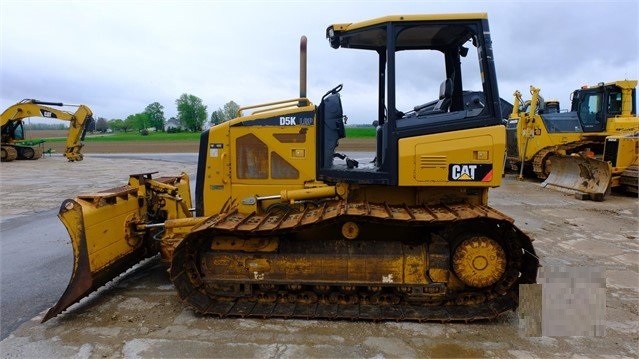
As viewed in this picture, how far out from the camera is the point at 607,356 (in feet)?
11.0

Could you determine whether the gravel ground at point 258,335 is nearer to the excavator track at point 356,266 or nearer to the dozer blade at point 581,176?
the excavator track at point 356,266

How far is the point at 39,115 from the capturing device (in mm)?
23297

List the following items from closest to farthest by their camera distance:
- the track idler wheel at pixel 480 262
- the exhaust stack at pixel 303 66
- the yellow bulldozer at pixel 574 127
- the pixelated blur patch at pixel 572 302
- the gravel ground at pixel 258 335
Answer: the gravel ground at pixel 258 335
the pixelated blur patch at pixel 572 302
the track idler wheel at pixel 480 262
the exhaust stack at pixel 303 66
the yellow bulldozer at pixel 574 127

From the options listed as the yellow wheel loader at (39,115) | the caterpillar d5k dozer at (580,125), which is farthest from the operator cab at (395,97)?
the yellow wheel loader at (39,115)

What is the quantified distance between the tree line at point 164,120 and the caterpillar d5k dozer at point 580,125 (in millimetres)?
83141

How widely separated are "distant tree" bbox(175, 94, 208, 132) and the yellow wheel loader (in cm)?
8966

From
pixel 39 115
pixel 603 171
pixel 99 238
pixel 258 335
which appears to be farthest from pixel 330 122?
pixel 39 115

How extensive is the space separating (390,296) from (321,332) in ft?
2.69

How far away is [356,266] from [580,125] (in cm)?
1422

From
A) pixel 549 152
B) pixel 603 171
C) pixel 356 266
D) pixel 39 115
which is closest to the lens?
pixel 356 266

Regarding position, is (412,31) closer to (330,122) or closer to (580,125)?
(330,122)

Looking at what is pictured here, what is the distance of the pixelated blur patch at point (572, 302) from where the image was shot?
140 inches

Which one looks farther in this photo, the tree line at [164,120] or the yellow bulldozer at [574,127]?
the tree line at [164,120]

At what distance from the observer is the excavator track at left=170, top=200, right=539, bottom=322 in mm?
3945
